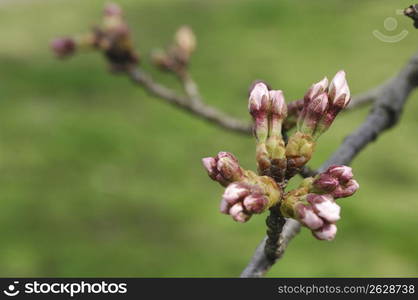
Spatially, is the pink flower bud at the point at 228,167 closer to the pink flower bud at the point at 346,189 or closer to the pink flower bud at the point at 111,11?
→ the pink flower bud at the point at 346,189

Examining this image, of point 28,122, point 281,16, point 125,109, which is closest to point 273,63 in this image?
point 281,16

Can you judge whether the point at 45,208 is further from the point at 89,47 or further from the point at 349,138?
the point at 349,138

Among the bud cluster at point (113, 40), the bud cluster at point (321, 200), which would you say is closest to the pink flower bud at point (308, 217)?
the bud cluster at point (321, 200)

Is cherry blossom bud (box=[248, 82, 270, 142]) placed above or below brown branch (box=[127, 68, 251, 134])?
below

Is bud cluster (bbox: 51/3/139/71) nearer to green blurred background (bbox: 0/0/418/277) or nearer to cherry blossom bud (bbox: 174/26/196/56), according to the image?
cherry blossom bud (bbox: 174/26/196/56)

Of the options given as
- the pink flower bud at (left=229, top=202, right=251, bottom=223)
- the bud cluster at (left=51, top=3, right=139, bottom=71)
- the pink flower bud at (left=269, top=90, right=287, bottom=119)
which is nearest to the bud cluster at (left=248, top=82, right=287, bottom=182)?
the pink flower bud at (left=269, top=90, right=287, bottom=119)

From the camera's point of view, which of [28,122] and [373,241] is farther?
[28,122]
